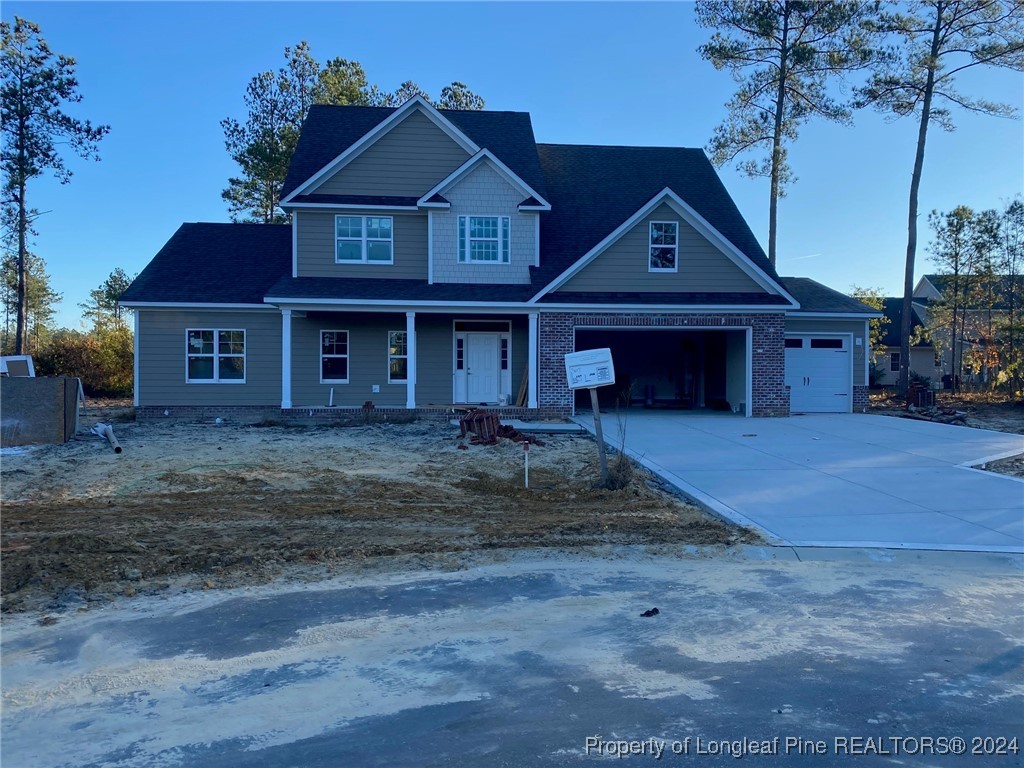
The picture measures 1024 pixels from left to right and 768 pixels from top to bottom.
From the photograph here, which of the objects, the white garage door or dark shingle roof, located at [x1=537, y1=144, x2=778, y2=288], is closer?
dark shingle roof, located at [x1=537, y1=144, x2=778, y2=288]

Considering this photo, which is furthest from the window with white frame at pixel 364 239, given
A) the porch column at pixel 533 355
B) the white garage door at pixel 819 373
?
the white garage door at pixel 819 373

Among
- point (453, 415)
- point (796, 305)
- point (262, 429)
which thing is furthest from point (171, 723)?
point (796, 305)

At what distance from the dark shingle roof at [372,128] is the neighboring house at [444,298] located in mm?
164

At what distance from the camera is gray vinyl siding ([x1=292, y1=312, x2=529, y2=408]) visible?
74.5 ft

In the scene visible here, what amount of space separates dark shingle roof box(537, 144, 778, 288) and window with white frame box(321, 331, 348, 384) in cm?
611

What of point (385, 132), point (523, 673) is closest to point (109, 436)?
point (385, 132)

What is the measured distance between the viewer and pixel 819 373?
2433 cm

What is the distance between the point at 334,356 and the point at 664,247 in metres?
10.0

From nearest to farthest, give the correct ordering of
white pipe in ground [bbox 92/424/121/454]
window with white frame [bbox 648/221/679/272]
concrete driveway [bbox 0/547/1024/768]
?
concrete driveway [bbox 0/547/1024/768], white pipe in ground [bbox 92/424/121/454], window with white frame [bbox 648/221/679/272]

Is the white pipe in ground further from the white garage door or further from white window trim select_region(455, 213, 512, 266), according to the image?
the white garage door

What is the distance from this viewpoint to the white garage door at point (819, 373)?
953 inches

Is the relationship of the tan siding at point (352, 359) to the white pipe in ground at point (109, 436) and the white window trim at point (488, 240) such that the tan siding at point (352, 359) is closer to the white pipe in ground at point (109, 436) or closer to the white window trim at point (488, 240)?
the white window trim at point (488, 240)

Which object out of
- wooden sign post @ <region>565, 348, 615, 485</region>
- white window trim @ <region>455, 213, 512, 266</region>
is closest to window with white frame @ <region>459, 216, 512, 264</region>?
white window trim @ <region>455, 213, 512, 266</region>

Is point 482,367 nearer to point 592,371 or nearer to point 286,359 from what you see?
point 286,359
